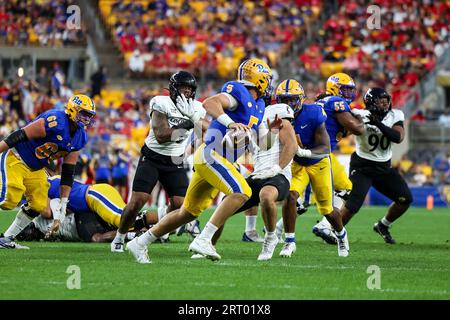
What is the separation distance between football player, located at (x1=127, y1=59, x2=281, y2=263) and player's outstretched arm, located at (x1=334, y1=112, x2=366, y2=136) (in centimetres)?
219

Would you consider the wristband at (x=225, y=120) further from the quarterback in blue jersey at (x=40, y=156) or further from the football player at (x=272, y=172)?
the quarterback in blue jersey at (x=40, y=156)

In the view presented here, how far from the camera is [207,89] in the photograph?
26.6 m

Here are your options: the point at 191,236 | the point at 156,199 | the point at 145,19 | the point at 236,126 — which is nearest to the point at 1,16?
the point at 145,19

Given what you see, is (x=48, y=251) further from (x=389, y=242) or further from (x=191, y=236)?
(x=389, y=242)

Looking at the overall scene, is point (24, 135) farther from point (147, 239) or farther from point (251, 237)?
point (251, 237)

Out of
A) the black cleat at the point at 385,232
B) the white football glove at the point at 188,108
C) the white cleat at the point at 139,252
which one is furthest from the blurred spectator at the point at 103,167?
the white cleat at the point at 139,252

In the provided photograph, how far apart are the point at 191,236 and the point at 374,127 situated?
2.64m

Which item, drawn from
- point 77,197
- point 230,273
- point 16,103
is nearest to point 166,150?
point 77,197

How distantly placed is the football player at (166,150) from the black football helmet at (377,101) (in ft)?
7.85

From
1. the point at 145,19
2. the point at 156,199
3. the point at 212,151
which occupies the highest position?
the point at 212,151

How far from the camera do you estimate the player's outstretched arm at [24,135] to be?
9.91 meters

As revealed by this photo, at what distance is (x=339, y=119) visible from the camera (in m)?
11.0

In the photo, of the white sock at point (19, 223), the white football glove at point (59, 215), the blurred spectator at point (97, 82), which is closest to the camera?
the white football glove at point (59, 215)
